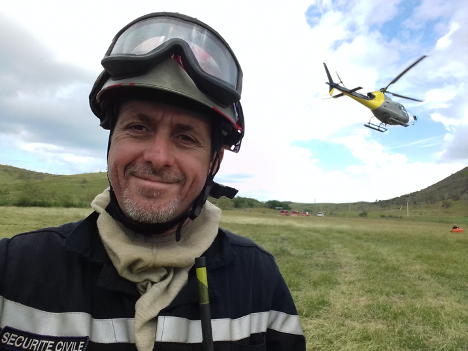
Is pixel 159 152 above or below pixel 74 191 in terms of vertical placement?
below

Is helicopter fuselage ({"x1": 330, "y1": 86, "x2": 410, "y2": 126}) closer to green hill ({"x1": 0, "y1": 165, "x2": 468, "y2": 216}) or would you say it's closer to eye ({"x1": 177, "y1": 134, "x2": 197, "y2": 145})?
green hill ({"x1": 0, "y1": 165, "x2": 468, "y2": 216})

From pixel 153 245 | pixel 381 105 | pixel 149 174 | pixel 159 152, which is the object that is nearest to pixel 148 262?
pixel 153 245

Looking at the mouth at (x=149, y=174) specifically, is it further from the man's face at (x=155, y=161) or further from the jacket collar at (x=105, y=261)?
the jacket collar at (x=105, y=261)

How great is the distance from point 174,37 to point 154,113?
1.98 feet

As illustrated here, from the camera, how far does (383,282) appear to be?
984cm

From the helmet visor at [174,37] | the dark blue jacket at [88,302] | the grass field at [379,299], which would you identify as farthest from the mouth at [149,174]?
the grass field at [379,299]

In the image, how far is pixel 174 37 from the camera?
2.14 meters

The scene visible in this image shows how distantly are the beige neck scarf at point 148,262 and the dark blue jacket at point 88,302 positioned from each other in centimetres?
5

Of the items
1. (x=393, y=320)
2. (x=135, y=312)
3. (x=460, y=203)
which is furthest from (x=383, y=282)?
(x=460, y=203)

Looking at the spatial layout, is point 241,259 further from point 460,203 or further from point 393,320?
point 460,203

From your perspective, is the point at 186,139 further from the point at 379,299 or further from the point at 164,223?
the point at 379,299

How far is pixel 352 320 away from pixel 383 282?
3808 mm

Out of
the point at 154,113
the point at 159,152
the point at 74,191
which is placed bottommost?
the point at 159,152

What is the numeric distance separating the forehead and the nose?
4.8 inches
